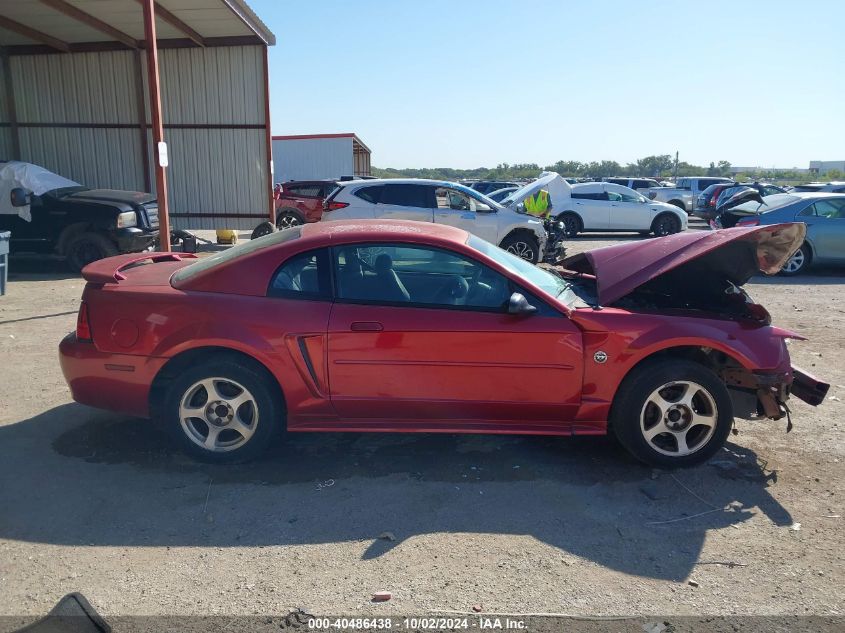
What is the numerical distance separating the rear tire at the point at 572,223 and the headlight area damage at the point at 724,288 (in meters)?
15.1

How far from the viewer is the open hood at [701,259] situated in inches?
170

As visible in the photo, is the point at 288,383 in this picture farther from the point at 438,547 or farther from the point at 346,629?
the point at 346,629

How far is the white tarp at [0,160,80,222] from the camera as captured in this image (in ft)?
37.8

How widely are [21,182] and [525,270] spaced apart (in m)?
10.6

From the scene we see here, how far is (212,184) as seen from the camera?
643 inches

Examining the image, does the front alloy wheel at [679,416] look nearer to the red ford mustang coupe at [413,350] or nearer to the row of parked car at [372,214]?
the red ford mustang coupe at [413,350]

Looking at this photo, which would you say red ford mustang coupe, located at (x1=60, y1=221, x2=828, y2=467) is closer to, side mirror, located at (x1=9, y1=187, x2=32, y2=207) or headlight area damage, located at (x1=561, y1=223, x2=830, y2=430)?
headlight area damage, located at (x1=561, y1=223, x2=830, y2=430)

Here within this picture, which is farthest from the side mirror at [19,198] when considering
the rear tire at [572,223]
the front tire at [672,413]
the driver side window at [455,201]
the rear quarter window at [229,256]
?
the rear tire at [572,223]

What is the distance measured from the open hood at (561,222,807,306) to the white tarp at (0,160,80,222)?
10.5 meters

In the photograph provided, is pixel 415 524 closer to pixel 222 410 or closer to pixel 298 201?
pixel 222 410

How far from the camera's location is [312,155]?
3456cm

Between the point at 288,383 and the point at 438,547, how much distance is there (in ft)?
4.61

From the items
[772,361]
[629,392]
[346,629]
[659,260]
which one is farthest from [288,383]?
[772,361]

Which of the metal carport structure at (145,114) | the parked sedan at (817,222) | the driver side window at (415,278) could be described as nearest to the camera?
the driver side window at (415,278)
